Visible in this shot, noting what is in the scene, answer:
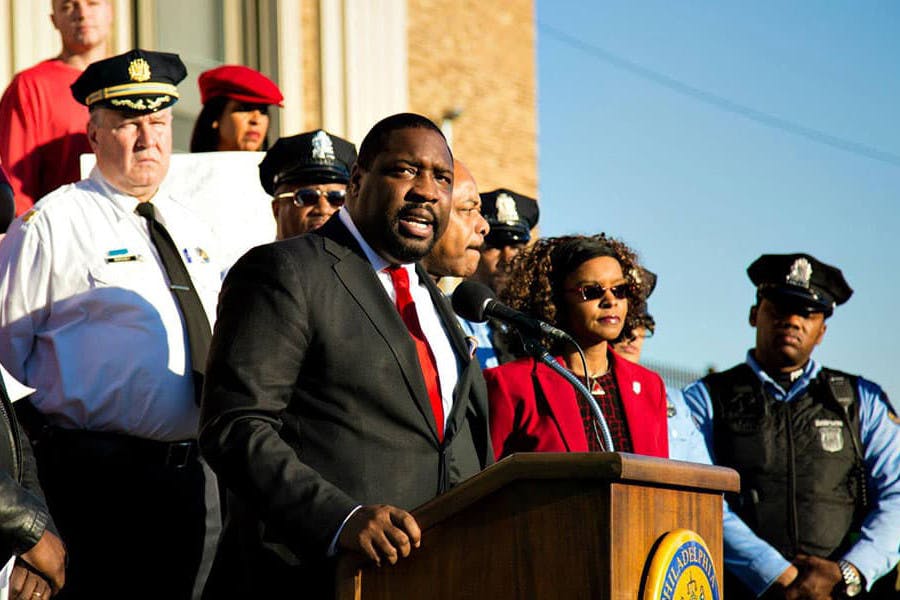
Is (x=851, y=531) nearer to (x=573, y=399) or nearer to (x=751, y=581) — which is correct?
(x=751, y=581)

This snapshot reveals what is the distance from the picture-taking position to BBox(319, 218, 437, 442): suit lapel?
376 cm

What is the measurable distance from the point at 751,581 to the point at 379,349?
3163mm

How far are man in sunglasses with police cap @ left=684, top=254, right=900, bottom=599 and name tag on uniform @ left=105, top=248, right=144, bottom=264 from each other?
2802 mm

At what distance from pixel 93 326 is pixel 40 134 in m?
1.74

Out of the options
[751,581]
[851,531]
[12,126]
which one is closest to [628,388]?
[751,581]

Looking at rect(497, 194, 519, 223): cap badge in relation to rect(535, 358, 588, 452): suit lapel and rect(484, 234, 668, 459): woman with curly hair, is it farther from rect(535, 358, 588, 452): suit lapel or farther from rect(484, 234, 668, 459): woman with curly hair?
rect(535, 358, 588, 452): suit lapel

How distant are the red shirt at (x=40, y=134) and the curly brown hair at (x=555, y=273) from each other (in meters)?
1.91

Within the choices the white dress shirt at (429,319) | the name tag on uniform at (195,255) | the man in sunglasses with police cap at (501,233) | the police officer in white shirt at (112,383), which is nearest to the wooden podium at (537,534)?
the white dress shirt at (429,319)

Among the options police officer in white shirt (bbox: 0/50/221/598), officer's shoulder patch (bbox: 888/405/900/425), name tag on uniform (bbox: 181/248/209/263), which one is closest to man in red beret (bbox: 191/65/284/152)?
name tag on uniform (bbox: 181/248/209/263)

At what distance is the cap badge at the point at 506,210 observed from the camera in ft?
22.6

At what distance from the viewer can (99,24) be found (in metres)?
6.73

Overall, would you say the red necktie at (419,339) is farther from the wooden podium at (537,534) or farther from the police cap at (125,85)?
the police cap at (125,85)

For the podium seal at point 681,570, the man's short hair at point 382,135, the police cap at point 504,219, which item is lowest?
the podium seal at point 681,570

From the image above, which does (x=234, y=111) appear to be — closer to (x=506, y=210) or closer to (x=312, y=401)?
(x=506, y=210)
